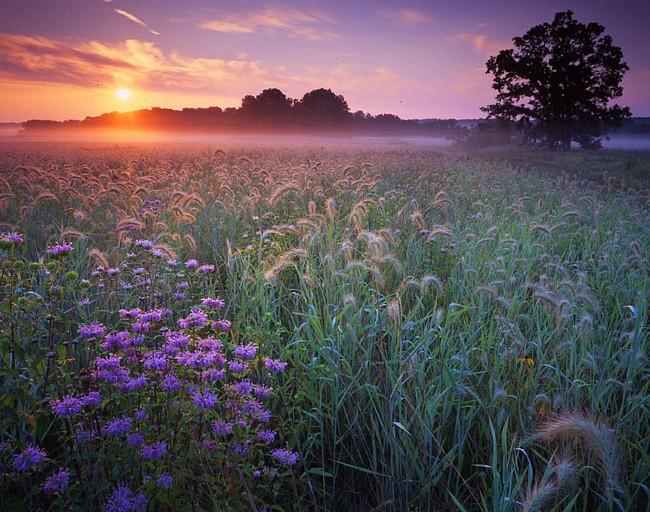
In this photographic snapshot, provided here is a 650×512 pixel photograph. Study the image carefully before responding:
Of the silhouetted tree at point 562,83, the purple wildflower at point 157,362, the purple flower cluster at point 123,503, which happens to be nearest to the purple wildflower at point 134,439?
the purple flower cluster at point 123,503

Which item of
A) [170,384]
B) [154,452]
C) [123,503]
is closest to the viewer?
[123,503]

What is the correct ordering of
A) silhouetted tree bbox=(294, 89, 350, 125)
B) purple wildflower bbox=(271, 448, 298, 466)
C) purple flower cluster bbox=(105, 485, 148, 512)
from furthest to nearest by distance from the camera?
silhouetted tree bbox=(294, 89, 350, 125) → purple wildflower bbox=(271, 448, 298, 466) → purple flower cluster bbox=(105, 485, 148, 512)

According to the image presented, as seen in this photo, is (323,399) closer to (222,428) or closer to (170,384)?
(222,428)

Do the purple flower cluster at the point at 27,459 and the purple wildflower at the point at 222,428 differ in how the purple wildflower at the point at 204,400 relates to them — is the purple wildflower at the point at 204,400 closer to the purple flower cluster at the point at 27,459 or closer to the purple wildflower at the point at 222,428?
the purple wildflower at the point at 222,428

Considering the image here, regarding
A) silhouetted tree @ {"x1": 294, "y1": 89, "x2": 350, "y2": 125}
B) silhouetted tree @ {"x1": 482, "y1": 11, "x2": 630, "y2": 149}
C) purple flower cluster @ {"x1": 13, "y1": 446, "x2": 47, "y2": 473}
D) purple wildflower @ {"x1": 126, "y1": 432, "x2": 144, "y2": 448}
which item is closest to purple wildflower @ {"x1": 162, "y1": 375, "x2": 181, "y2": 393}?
purple wildflower @ {"x1": 126, "y1": 432, "x2": 144, "y2": 448}

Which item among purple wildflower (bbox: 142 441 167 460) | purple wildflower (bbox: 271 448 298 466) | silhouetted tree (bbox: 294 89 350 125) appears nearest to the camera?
purple wildflower (bbox: 142 441 167 460)

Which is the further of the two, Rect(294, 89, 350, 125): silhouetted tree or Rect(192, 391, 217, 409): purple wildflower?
Rect(294, 89, 350, 125): silhouetted tree

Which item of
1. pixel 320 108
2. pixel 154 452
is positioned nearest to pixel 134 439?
pixel 154 452

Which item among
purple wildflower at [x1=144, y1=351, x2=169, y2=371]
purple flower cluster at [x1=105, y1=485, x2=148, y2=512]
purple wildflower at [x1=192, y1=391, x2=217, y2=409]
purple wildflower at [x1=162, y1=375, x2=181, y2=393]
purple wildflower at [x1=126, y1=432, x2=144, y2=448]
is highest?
purple wildflower at [x1=144, y1=351, x2=169, y2=371]

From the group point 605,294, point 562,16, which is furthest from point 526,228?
point 562,16

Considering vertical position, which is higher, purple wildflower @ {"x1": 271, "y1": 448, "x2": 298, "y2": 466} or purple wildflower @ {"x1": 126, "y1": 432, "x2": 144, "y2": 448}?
purple wildflower @ {"x1": 126, "y1": 432, "x2": 144, "y2": 448}

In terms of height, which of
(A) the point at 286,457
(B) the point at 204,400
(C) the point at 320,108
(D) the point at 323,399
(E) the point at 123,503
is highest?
(C) the point at 320,108

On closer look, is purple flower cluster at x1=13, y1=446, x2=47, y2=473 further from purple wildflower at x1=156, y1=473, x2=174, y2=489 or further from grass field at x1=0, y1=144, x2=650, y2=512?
purple wildflower at x1=156, y1=473, x2=174, y2=489

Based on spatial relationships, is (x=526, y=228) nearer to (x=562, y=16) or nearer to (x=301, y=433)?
(x=301, y=433)
